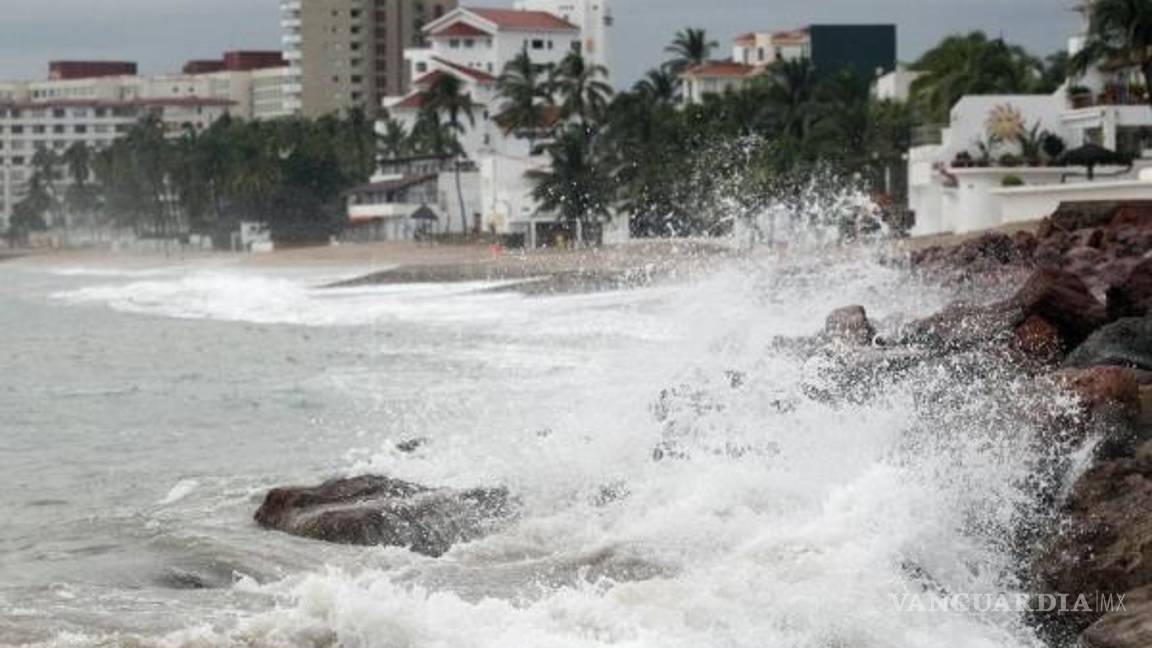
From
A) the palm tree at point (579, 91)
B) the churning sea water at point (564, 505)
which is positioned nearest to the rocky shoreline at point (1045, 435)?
the churning sea water at point (564, 505)

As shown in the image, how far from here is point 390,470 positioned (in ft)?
53.9

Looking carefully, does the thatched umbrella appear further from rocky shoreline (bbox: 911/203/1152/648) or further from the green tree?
the green tree

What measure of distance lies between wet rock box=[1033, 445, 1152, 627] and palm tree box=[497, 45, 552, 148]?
263 feet

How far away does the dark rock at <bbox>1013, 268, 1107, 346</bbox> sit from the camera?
17844 mm

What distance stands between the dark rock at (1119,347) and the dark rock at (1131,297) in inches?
68.0

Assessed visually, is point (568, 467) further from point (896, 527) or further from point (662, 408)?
point (896, 527)

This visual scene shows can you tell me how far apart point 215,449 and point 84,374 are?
41.9ft

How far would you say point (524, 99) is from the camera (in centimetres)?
9125

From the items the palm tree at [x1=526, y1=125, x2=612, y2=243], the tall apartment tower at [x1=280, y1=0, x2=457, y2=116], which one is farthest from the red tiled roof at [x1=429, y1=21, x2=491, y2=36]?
the tall apartment tower at [x1=280, y1=0, x2=457, y2=116]

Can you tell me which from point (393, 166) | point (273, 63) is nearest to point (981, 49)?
point (393, 166)

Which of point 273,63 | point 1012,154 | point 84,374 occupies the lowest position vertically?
point 84,374

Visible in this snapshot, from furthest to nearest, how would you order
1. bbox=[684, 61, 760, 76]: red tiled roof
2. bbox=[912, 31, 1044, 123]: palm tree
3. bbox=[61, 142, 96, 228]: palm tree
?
1. bbox=[61, 142, 96, 228]: palm tree
2. bbox=[684, 61, 760, 76]: red tiled roof
3. bbox=[912, 31, 1044, 123]: palm tree

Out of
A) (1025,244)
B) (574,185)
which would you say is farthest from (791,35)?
(1025,244)

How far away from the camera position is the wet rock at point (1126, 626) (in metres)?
9.77
